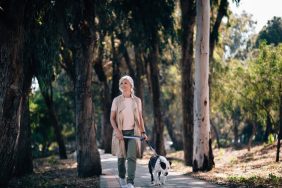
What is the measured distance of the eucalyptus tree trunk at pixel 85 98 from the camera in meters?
14.1

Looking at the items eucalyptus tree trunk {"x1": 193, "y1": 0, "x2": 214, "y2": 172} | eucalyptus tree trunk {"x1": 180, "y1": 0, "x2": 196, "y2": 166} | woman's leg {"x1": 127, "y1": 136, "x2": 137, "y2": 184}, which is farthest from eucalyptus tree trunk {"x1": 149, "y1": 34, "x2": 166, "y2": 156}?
woman's leg {"x1": 127, "y1": 136, "x2": 137, "y2": 184}

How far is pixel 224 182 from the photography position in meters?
11.0

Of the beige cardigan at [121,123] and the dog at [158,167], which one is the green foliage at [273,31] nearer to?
the dog at [158,167]

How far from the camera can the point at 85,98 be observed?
46.3ft

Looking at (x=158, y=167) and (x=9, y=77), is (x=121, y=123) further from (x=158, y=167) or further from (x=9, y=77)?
(x=9, y=77)

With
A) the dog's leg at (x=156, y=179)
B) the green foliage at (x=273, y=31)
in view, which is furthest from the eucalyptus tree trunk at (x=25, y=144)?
the green foliage at (x=273, y=31)

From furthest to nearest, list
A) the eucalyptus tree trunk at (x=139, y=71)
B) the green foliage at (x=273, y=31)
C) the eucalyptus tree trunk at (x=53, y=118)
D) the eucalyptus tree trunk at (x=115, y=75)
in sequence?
the green foliage at (x=273, y=31)
the eucalyptus tree trunk at (x=115, y=75)
the eucalyptus tree trunk at (x=139, y=71)
the eucalyptus tree trunk at (x=53, y=118)

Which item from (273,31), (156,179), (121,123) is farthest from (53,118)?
(273,31)

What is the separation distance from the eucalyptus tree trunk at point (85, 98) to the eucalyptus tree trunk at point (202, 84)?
296 centimetres

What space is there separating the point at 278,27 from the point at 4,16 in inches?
1553

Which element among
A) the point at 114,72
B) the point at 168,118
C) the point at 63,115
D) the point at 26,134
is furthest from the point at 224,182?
the point at 168,118

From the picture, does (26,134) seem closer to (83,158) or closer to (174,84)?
(83,158)

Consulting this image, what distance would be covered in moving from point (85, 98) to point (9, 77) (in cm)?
387

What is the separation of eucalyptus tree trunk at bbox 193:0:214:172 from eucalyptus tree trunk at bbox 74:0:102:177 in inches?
116
